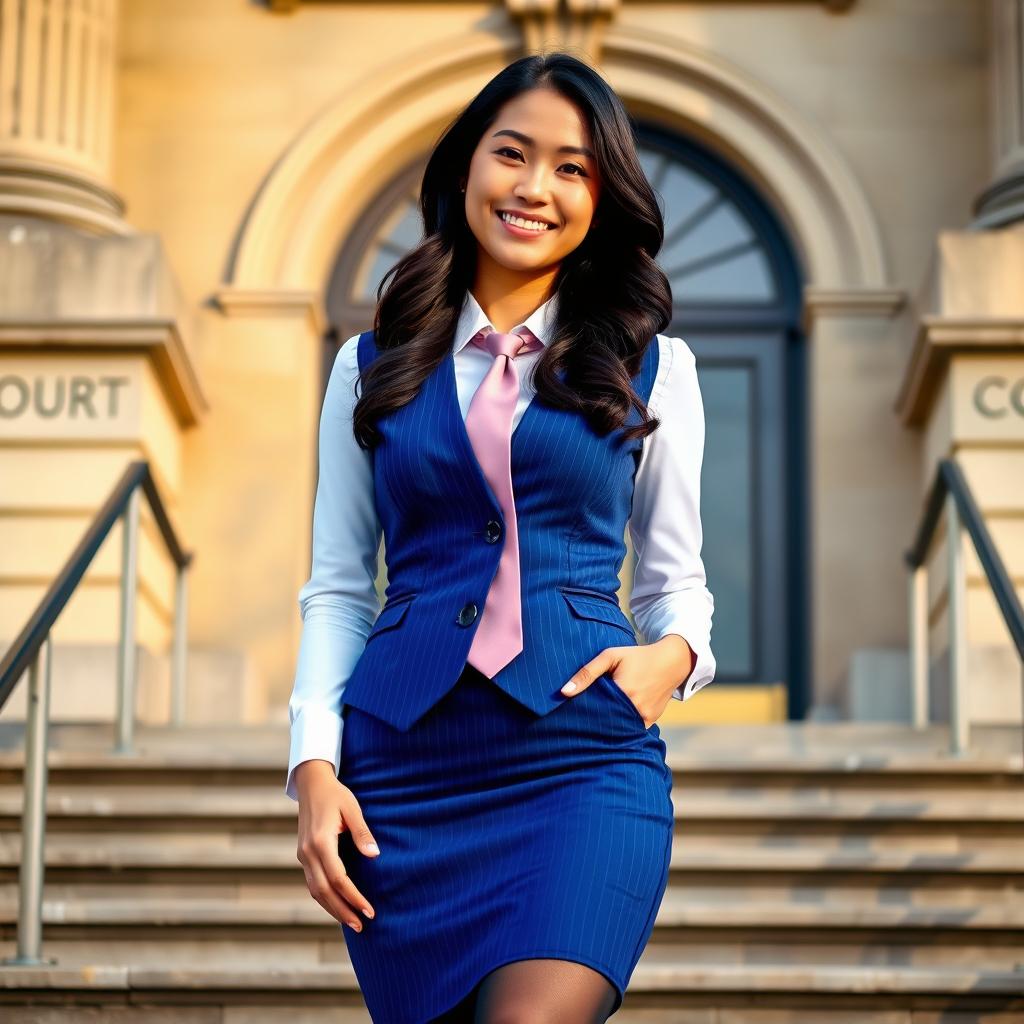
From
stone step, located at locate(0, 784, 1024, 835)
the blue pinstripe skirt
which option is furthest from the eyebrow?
stone step, located at locate(0, 784, 1024, 835)

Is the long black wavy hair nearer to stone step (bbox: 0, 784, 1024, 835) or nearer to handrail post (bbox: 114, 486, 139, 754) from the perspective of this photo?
stone step (bbox: 0, 784, 1024, 835)

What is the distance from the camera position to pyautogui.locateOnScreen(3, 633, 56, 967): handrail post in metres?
4.95

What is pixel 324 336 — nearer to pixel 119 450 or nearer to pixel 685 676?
pixel 119 450

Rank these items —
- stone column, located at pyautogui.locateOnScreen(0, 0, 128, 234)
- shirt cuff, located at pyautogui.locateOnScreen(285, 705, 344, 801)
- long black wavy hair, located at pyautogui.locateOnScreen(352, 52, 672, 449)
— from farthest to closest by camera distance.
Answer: stone column, located at pyautogui.locateOnScreen(0, 0, 128, 234), long black wavy hair, located at pyautogui.locateOnScreen(352, 52, 672, 449), shirt cuff, located at pyautogui.locateOnScreen(285, 705, 344, 801)

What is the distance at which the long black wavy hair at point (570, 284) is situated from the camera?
8.21ft

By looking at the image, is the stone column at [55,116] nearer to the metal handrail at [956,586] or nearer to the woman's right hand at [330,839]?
the metal handrail at [956,586]

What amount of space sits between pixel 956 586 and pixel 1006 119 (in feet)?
12.3

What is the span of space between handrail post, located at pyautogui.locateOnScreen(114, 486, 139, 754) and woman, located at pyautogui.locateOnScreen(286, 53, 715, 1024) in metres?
4.04

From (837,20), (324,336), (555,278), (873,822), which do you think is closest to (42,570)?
(324,336)

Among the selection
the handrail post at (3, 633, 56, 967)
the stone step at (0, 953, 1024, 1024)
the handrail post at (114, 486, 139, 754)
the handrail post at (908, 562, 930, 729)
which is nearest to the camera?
the stone step at (0, 953, 1024, 1024)

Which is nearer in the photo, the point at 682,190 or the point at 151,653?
the point at 151,653

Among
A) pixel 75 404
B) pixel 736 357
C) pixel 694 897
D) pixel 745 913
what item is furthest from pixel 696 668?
pixel 736 357

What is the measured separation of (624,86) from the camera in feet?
33.3

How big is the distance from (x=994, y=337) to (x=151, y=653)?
12.9 feet
